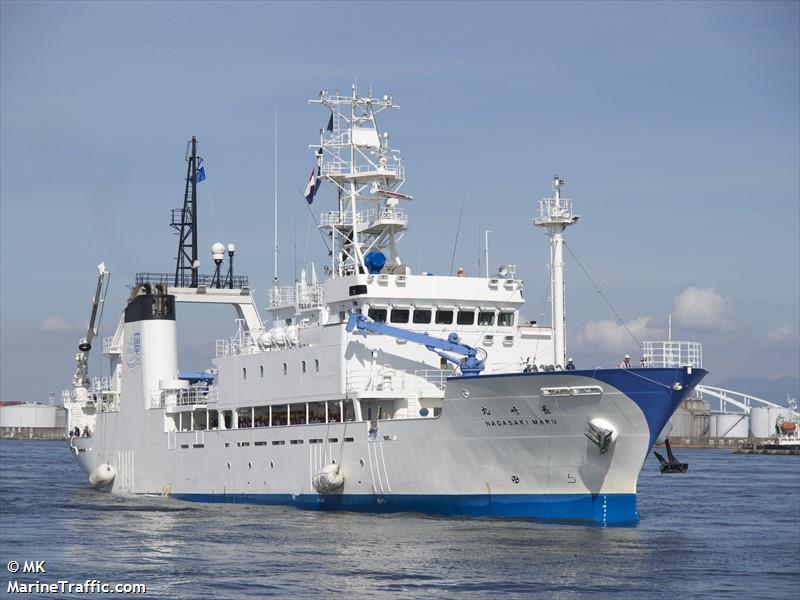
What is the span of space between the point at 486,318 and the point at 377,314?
11.4 feet

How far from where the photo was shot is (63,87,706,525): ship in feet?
97.6

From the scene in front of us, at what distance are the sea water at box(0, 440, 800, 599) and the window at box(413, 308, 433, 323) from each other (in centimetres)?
579

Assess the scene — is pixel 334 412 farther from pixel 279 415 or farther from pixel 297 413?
pixel 279 415

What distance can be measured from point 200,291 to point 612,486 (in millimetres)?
23205

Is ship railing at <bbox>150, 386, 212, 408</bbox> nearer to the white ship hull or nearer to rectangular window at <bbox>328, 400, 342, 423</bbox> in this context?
the white ship hull

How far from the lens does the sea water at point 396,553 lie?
76.5 feet

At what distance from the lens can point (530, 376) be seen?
2955cm

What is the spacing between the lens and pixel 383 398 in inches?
1329

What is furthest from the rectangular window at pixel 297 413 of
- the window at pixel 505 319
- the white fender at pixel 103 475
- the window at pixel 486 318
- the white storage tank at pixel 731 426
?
the white storage tank at pixel 731 426

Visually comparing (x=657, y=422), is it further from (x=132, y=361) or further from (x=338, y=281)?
(x=132, y=361)

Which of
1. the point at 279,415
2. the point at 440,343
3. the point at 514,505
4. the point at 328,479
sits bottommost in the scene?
the point at 514,505

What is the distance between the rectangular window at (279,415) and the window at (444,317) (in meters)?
5.81

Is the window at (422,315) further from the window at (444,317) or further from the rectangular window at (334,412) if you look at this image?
the rectangular window at (334,412)

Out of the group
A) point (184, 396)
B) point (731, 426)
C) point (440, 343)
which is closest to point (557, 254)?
point (440, 343)
